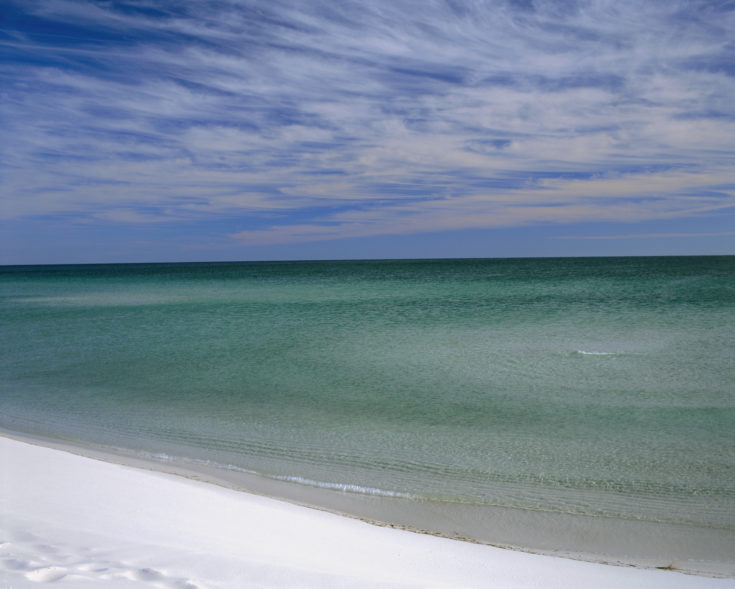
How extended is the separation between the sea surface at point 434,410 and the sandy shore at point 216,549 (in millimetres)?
1033

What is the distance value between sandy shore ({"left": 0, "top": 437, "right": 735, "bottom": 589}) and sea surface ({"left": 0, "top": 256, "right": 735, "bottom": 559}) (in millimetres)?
1033

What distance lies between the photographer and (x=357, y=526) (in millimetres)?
4500

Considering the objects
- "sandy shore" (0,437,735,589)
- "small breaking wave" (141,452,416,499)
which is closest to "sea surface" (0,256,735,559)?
"small breaking wave" (141,452,416,499)

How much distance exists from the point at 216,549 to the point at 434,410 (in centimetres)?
584

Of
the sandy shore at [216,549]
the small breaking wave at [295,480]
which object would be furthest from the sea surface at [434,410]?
the sandy shore at [216,549]

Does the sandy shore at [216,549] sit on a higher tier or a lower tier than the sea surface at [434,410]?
higher

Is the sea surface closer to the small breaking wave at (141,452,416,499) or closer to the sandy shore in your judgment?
the small breaking wave at (141,452,416,499)

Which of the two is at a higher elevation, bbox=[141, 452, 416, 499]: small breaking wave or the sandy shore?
the sandy shore

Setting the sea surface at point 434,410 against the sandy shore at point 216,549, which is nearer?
the sandy shore at point 216,549

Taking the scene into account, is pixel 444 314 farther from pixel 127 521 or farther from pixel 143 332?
pixel 127 521

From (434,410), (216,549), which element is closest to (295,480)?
(216,549)

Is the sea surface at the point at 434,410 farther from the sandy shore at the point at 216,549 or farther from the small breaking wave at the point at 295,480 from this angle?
the sandy shore at the point at 216,549

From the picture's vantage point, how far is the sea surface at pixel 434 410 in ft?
19.0

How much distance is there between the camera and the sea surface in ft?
19.0
